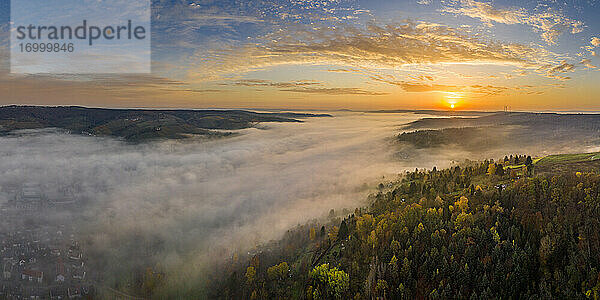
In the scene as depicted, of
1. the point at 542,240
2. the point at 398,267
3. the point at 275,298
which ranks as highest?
the point at 542,240

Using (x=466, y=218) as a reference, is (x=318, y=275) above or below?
below

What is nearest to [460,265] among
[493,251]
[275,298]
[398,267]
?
[493,251]

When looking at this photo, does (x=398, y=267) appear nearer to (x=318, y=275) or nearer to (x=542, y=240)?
(x=318, y=275)

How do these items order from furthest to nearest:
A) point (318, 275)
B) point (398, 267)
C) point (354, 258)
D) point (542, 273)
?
1. point (354, 258)
2. point (318, 275)
3. point (398, 267)
4. point (542, 273)

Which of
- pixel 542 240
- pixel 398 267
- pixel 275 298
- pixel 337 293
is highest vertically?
pixel 542 240

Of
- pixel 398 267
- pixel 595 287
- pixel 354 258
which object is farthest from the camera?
pixel 354 258

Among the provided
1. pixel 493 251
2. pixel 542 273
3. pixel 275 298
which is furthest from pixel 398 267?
pixel 275 298

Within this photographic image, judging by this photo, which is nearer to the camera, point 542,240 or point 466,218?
point 542,240

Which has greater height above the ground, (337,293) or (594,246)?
(594,246)

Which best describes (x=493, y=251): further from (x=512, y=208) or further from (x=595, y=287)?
(x=512, y=208)
